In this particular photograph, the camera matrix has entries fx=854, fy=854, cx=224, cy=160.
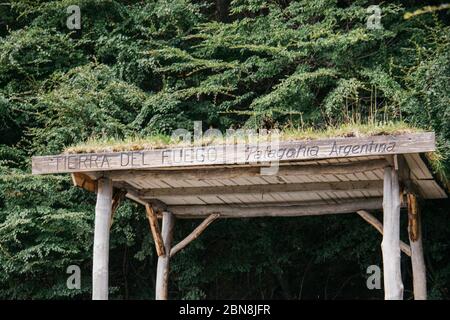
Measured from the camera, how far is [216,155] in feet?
29.6

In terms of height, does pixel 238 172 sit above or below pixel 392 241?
above

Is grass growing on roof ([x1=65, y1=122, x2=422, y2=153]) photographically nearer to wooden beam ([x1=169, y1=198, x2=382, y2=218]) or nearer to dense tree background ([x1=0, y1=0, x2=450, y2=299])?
wooden beam ([x1=169, y1=198, x2=382, y2=218])

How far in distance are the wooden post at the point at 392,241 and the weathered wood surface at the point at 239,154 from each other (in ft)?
1.92

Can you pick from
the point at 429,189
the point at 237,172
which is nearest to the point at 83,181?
the point at 237,172

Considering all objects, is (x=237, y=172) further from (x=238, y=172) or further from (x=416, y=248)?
(x=416, y=248)

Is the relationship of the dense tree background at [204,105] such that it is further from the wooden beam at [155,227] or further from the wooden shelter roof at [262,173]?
the wooden shelter roof at [262,173]

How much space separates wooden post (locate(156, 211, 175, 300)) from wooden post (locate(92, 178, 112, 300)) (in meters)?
2.12

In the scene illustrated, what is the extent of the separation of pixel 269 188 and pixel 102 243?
7.52ft

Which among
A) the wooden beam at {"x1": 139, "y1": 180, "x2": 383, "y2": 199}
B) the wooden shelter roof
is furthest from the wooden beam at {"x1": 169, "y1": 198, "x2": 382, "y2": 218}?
the wooden beam at {"x1": 139, "y1": 180, "x2": 383, "y2": 199}

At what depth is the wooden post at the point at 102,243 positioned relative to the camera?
31.3 feet

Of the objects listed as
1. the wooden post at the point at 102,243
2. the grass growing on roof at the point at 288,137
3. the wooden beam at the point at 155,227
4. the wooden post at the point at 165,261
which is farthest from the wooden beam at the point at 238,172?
the wooden post at the point at 165,261
